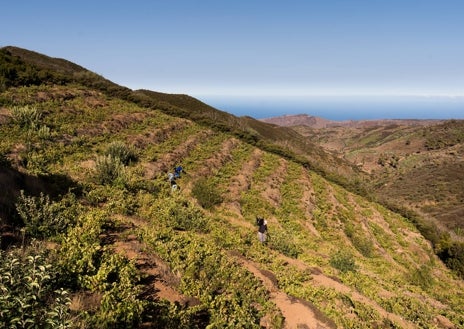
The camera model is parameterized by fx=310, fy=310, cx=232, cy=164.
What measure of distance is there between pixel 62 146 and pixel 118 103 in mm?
12207

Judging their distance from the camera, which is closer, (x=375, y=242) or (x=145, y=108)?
(x=375, y=242)

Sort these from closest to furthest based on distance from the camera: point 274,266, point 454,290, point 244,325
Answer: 1. point 244,325
2. point 274,266
3. point 454,290

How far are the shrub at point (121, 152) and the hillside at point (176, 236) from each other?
0.12 meters

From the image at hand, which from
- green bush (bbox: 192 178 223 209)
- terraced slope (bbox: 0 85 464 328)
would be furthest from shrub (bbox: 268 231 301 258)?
green bush (bbox: 192 178 223 209)

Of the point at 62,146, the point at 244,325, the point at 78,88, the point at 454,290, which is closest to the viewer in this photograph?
the point at 244,325

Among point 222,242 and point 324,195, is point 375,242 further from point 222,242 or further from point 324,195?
point 222,242

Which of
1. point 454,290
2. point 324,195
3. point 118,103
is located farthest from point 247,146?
point 454,290

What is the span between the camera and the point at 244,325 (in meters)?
5.93

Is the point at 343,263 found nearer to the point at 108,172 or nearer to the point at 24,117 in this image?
the point at 108,172

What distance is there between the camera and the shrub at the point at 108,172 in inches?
499

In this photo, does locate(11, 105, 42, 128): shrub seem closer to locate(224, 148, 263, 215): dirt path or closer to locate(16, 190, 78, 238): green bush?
locate(16, 190, 78, 238): green bush

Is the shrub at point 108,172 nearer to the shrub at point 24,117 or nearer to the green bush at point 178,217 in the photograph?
the green bush at point 178,217

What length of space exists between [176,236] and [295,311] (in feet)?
12.6

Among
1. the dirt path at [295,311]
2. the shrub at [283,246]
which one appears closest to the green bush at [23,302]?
the dirt path at [295,311]
